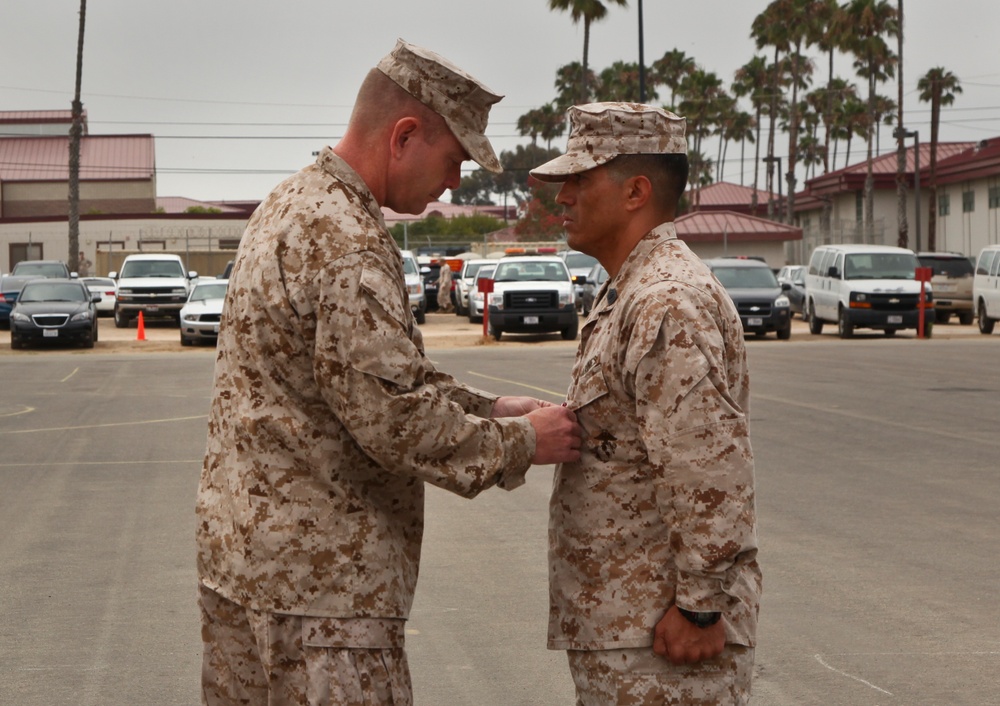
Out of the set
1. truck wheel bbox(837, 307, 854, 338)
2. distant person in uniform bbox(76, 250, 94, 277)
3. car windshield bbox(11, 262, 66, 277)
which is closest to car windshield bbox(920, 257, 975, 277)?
truck wheel bbox(837, 307, 854, 338)

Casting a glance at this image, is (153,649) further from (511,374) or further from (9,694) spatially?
(511,374)

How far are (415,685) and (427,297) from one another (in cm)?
4363

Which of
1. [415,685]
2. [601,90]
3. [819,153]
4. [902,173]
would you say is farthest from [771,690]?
[819,153]

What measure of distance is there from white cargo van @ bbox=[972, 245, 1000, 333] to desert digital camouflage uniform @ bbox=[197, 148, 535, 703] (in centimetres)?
3131

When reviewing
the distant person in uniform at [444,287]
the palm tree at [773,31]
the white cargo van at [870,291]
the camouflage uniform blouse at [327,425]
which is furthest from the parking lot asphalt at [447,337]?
the palm tree at [773,31]

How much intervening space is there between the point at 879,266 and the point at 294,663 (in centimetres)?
3125

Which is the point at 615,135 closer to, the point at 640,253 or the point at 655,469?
the point at 640,253

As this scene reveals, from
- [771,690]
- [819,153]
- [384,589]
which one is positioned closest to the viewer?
[384,589]

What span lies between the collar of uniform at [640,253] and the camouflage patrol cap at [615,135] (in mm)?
198

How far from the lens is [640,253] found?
3430 mm

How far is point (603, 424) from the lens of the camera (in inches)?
131

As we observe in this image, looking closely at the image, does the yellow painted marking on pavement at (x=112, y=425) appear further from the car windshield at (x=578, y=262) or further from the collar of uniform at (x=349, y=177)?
the car windshield at (x=578, y=262)

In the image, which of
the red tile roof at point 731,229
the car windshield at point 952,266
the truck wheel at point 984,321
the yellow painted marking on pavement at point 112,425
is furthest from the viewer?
the red tile roof at point 731,229

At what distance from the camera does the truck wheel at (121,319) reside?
132 feet
